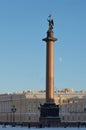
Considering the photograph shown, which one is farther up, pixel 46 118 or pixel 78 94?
pixel 78 94

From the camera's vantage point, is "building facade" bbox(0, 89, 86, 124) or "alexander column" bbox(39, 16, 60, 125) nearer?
"alexander column" bbox(39, 16, 60, 125)

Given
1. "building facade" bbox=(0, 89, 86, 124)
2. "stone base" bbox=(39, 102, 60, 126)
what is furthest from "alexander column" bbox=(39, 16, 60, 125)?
"building facade" bbox=(0, 89, 86, 124)

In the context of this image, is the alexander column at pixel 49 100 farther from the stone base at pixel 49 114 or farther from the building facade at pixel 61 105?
the building facade at pixel 61 105

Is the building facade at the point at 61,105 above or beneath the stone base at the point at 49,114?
above

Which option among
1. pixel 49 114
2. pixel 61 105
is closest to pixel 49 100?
pixel 49 114

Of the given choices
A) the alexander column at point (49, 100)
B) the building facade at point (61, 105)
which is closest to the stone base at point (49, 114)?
the alexander column at point (49, 100)

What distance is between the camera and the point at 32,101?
407 ft

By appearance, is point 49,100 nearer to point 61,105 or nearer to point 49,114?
point 49,114

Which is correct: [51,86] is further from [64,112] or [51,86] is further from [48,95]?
[64,112]

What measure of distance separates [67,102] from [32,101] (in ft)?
30.0

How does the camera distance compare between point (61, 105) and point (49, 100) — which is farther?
point (61, 105)

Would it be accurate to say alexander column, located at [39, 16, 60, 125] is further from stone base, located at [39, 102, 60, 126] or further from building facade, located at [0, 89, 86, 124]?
building facade, located at [0, 89, 86, 124]

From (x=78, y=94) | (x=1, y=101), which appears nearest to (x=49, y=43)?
(x=78, y=94)

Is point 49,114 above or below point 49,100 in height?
below
